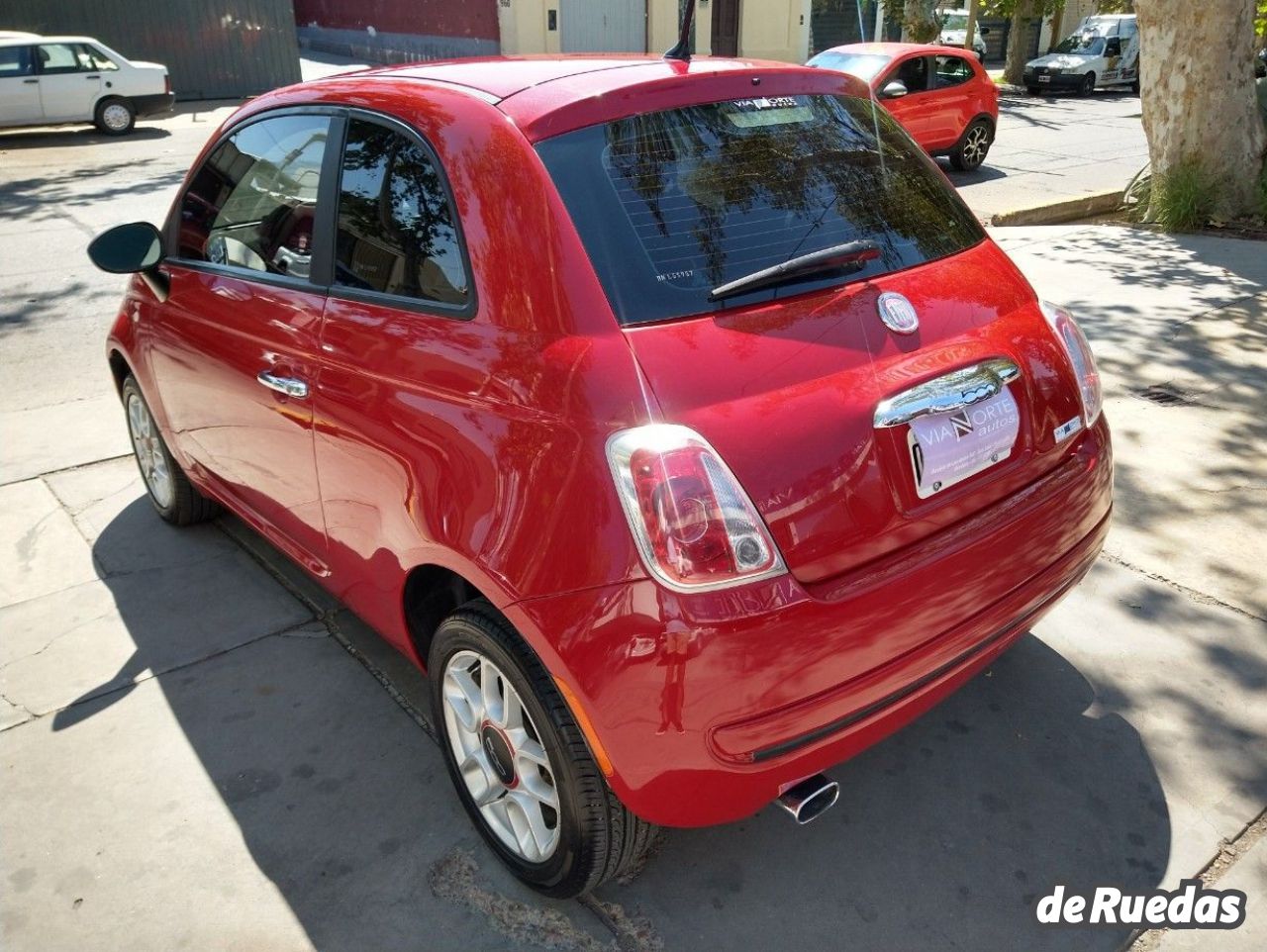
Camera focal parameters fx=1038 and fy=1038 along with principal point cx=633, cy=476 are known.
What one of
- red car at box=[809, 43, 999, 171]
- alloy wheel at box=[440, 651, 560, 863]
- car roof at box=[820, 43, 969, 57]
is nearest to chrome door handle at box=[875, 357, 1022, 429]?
alloy wheel at box=[440, 651, 560, 863]

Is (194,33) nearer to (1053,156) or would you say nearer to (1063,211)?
(1053,156)

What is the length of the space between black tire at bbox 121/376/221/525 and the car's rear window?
8.60 ft

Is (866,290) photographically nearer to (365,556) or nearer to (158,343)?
(365,556)

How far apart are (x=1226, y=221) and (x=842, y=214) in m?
8.24

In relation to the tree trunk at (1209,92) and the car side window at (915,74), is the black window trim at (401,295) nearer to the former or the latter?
the tree trunk at (1209,92)

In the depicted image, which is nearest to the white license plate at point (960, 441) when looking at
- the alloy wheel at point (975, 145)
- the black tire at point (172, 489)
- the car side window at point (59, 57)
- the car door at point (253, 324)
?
the car door at point (253, 324)

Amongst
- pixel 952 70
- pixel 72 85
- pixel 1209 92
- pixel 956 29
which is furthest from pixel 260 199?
pixel 956 29

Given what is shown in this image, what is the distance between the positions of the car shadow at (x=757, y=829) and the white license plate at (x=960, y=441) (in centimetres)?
97

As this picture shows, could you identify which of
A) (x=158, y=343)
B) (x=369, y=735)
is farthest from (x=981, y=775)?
(x=158, y=343)

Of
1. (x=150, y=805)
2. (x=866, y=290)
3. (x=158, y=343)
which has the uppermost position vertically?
(x=866, y=290)

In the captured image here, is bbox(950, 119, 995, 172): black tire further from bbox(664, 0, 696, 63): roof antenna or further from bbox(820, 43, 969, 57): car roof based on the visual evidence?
bbox(664, 0, 696, 63): roof antenna

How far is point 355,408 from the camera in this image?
2660 millimetres

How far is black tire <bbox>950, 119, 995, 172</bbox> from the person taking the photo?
13797 mm

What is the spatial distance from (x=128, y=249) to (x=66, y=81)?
53.9 ft
